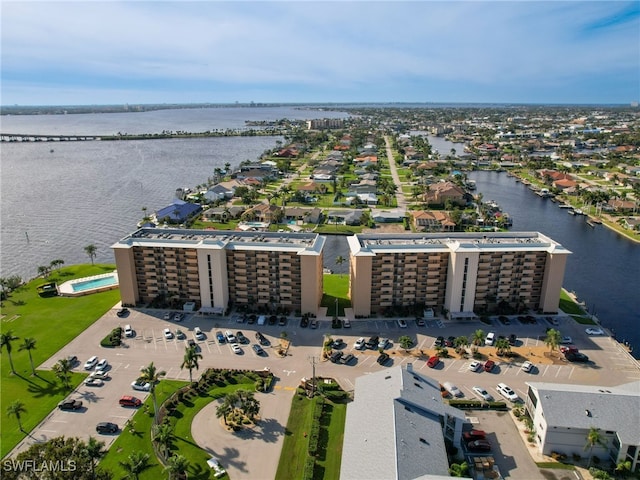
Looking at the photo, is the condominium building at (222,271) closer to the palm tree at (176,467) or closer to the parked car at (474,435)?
the parked car at (474,435)

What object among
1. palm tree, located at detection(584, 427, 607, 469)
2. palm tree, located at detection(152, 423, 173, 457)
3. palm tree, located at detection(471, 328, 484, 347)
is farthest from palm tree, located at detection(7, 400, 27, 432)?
palm tree, located at detection(584, 427, 607, 469)

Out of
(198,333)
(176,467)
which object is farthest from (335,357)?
(176,467)

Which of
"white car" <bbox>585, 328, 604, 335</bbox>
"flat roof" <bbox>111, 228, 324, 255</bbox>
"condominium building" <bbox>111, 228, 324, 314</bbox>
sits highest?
"flat roof" <bbox>111, 228, 324, 255</bbox>

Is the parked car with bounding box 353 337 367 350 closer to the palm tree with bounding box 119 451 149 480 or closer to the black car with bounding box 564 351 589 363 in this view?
the black car with bounding box 564 351 589 363

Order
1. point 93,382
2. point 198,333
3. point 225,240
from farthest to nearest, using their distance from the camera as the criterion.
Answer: point 225,240
point 198,333
point 93,382

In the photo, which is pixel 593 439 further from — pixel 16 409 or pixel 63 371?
pixel 63 371

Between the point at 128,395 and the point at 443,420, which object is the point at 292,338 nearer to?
the point at 128,395
